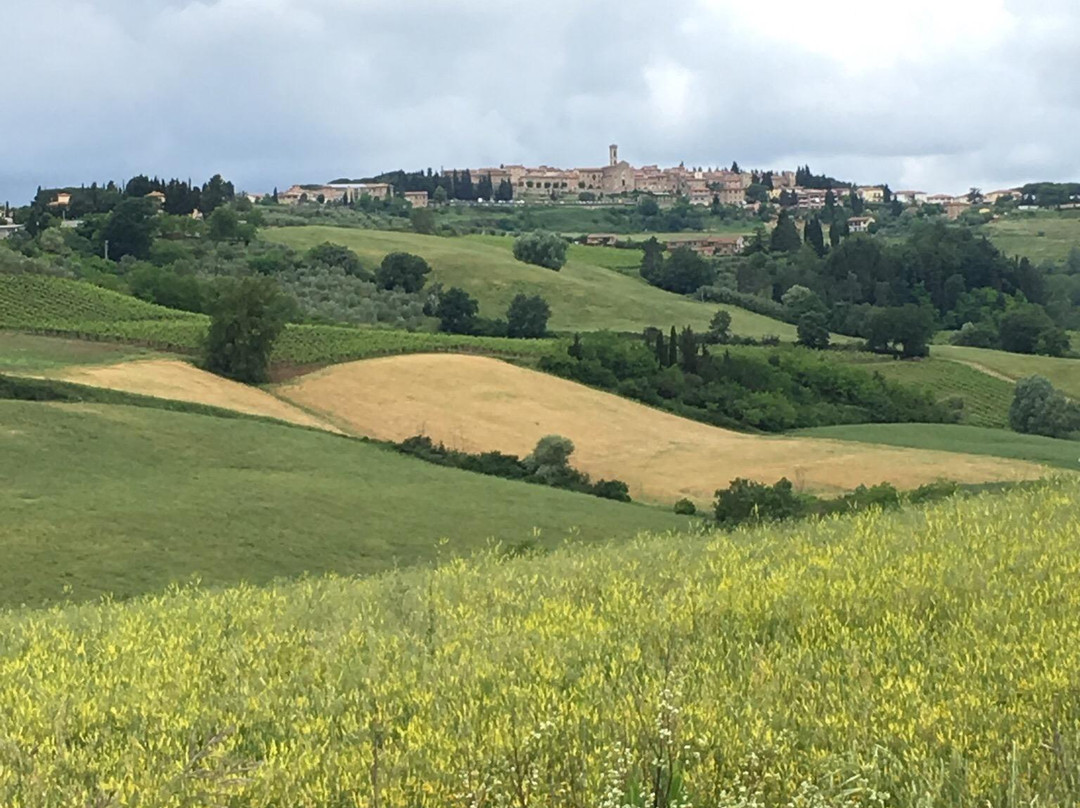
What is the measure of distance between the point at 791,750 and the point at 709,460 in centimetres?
4966

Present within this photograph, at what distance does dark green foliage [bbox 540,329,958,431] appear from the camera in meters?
73.2

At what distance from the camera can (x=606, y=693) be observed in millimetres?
7000

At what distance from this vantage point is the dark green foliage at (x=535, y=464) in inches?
1866

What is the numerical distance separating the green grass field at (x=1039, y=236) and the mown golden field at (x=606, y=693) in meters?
168

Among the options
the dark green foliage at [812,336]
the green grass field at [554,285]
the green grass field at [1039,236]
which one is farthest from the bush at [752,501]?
the green grass field at [1039,236]

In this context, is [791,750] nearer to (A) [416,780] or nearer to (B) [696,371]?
(A) [416,780]

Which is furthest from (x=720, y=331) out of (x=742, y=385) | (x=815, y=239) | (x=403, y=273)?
(x=815, y=239)

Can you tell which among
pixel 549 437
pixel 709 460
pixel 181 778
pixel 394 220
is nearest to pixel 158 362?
pixel 549 437

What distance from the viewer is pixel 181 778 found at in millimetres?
5789

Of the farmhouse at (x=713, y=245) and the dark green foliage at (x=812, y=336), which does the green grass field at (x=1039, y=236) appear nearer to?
the farmhouse at (x=713, y=245)

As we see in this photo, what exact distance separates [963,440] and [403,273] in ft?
221

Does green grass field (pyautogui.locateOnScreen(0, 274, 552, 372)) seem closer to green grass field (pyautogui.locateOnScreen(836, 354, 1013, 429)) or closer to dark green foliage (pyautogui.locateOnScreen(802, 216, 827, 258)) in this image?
green grass field (pyautogui.locateOnScreen(836, 354, 1013, 429))

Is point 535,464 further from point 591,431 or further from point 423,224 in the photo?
point 423,224

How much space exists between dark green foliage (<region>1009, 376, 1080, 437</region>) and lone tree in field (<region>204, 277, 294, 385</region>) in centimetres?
4958
